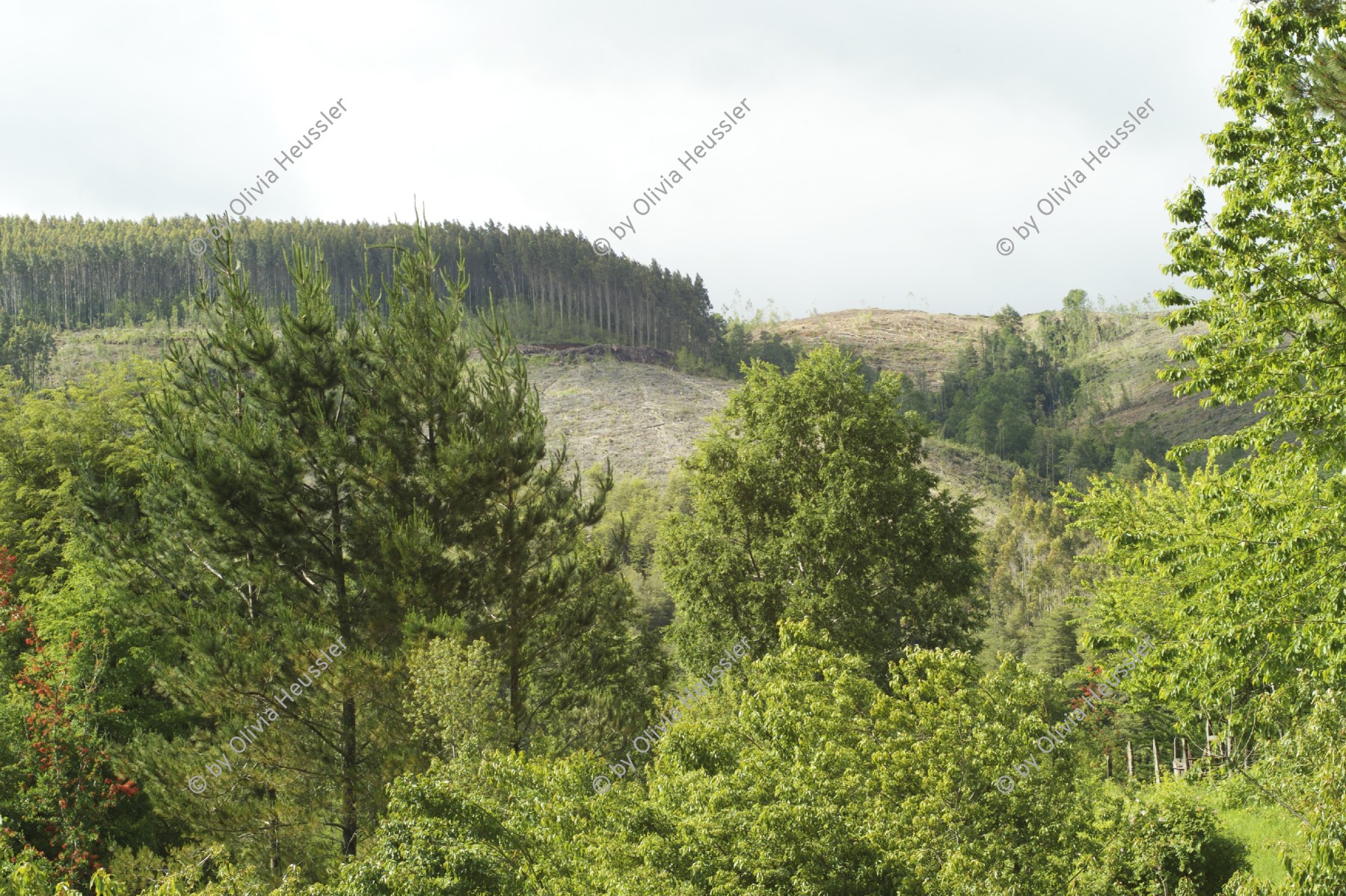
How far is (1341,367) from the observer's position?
10.0 m

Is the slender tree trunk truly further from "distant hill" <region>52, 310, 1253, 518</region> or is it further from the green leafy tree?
"distant hill" <region>52, 310, 1253, 518</region>

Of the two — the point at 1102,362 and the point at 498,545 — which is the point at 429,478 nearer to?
the point at 498,545

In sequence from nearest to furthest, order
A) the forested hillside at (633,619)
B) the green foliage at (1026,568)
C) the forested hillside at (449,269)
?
the forested hillside at (633,619)
the green foliage at (1026,568)
the forested hillside at (449,269)

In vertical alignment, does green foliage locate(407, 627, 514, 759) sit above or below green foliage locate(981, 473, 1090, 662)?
above

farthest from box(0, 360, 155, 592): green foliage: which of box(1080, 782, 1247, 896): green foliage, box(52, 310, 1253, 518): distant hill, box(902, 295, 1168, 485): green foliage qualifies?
box(902, 295, 1168, 485): green foliage

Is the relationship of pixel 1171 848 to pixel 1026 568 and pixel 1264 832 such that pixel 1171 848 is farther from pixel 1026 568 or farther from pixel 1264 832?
pixel 1026 568

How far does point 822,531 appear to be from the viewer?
19.9 metres

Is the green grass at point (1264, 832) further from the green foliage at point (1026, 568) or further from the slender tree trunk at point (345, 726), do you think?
the green foliage at point (1026, 568)

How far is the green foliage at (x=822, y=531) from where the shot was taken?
65.7 ft

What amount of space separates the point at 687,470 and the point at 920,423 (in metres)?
5.95

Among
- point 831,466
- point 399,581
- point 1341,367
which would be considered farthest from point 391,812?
point 831,466

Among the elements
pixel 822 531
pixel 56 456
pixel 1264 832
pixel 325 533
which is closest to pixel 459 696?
pixel 325 533

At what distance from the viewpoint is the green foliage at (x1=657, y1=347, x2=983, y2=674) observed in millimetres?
20016

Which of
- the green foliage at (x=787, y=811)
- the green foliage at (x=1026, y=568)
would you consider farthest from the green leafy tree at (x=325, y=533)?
the green foliage at (x=1026, y=568)
